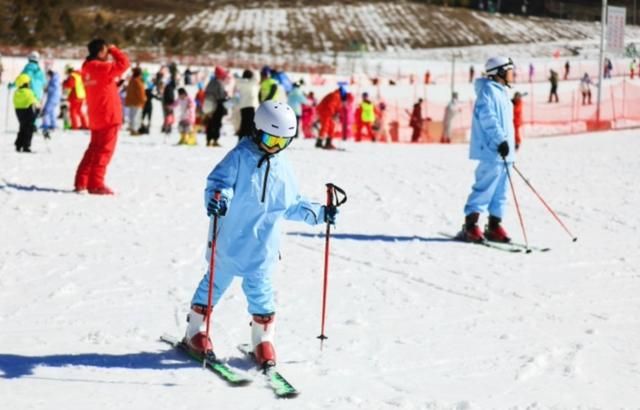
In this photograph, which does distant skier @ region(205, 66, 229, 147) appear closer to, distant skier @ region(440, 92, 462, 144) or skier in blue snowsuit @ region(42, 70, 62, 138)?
skier in blue snowsuit @ region(42, 70, 62, 138)

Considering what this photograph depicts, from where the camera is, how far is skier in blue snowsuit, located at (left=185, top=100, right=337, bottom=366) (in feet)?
14.0

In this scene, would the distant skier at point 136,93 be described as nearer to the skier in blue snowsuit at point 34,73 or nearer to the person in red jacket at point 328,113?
the person in red jacket at point 328,113

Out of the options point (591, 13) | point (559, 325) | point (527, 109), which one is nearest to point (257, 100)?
point (559, 325)

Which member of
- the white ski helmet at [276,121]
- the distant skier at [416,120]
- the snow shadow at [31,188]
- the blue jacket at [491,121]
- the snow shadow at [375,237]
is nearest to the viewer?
the white ski helmet at [276,121]

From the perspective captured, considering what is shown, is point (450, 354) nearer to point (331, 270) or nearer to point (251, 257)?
point (251, 257)

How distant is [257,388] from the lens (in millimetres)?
4207

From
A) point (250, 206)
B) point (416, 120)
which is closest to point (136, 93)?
point (416, 120)

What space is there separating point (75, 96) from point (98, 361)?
47.9 feet

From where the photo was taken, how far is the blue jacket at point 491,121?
812 centimetres

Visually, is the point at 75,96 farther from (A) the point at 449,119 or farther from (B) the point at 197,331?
(B) the point at 197,331

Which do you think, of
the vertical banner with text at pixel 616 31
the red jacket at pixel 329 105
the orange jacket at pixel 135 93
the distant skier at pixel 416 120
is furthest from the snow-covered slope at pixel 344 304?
the vertical banner with text at pixel 616 31

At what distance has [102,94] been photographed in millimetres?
9398

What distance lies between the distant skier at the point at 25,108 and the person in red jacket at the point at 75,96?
4.31 meters

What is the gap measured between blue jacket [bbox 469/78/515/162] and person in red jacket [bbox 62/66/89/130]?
11.2 m
